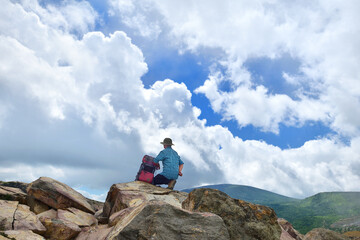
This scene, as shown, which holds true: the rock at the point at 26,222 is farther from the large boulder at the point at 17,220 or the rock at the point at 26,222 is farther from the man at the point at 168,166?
the man at the point at 168,166

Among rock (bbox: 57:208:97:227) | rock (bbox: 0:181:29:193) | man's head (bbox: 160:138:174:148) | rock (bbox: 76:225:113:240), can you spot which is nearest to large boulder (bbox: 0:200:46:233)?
rock (bbox: 57:208:97:227)

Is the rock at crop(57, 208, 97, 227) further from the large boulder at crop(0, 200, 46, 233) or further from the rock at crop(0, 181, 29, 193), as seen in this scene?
the rock at crop(0, 181, 29, 193)

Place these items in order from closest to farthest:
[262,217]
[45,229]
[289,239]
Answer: [262,217] < [45,229] < [289,239]

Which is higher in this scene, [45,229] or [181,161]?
[181,161]

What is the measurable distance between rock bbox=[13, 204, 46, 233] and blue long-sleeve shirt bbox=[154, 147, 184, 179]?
8.53 metres

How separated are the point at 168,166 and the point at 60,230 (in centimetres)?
844

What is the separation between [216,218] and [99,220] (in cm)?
890

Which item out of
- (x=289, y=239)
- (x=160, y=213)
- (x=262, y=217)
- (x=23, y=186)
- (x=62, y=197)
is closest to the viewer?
(x=160, y=213)

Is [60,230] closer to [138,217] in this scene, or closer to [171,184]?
[138,217]

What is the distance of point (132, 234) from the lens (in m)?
7.98

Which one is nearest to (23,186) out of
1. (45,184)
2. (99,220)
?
(45,184)

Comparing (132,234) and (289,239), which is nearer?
(132,234)

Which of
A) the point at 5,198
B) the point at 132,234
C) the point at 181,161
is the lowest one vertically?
the point at 132,234

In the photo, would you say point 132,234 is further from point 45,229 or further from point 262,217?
point 45,229
